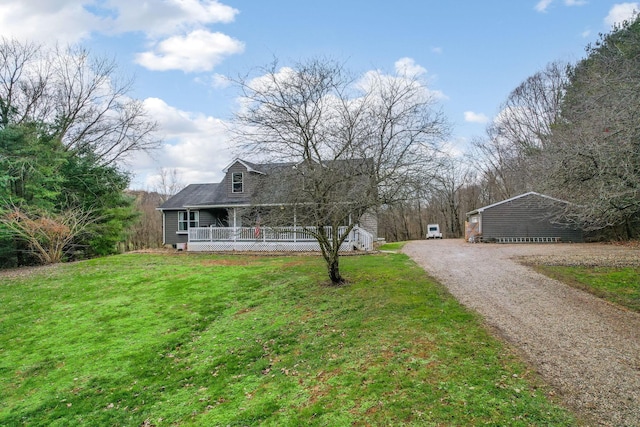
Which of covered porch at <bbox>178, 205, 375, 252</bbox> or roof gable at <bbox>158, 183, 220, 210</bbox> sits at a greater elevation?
roof gable at <bbox>158, 183, 220, 210</bbox>

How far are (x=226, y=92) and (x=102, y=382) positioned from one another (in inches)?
281

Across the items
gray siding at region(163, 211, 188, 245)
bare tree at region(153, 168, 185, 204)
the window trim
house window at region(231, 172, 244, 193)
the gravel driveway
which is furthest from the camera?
bare tree at region(153, 168, 185, 204)

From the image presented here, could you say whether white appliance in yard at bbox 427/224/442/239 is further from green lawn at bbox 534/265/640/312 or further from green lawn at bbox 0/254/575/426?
green lawn at bbox 0/254/575/426

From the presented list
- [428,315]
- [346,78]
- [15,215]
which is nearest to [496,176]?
[346,78]

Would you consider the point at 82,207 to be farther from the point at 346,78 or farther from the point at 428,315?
Answer: the point at 428,315

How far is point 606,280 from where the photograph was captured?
29.7ft

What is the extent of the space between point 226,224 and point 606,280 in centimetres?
1808

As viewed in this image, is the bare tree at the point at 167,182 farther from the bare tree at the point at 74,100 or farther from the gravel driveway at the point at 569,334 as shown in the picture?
the gravel driveway at the point at 569,334

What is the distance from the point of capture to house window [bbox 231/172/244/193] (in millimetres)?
20361

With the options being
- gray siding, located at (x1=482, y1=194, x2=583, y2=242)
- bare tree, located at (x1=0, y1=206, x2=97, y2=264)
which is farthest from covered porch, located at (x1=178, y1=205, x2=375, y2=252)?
gray siding, located at (x1=482, y1=194, x2=583, y2=242)

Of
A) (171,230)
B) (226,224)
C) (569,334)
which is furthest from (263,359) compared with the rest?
(171,230)

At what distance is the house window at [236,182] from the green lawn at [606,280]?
15007 millimetres

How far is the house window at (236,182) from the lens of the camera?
66.8ft

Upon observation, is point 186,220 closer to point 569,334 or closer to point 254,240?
point 254,240
